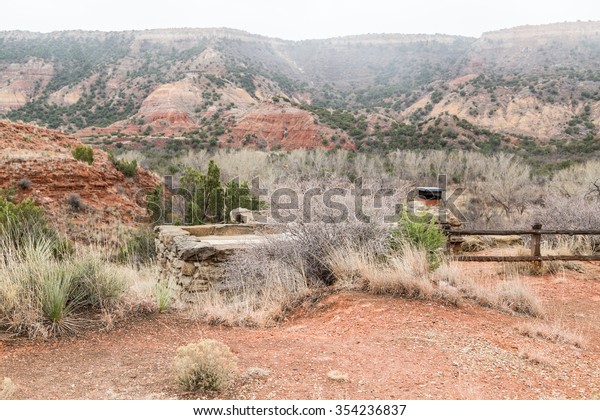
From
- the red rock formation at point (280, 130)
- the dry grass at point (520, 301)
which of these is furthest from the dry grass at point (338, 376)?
the red rock formation at point (280, 130)

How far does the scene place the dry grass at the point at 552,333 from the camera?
5.23 m

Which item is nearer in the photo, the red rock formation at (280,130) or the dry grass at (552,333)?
the dry grass at (552,333)

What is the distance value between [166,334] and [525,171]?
29.0 m

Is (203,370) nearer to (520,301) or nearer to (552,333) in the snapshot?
(552,333)

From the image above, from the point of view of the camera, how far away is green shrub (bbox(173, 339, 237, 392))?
3744 mm

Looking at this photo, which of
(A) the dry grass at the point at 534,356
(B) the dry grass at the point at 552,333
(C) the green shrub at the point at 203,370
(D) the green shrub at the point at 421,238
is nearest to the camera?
(C) the green shrub at the point at 203,370

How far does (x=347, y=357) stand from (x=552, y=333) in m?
2.40

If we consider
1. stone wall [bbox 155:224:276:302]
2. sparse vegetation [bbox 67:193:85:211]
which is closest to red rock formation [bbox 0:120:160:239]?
sparse vegetation [bbox 67:193:85:211]

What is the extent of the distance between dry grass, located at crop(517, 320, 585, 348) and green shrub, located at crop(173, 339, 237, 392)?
130 inches

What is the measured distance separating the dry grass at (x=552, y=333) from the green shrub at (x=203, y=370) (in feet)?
10.9

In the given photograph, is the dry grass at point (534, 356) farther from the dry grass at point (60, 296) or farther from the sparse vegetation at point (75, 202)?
the sparse vegetation at point (75, 202)

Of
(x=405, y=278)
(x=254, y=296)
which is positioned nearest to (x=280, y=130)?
(x=254, y=296)

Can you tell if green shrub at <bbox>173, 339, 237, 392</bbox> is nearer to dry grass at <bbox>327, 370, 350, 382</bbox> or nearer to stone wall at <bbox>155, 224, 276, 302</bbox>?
dry grass at <bbox>327, 370, 350, 382</bbox>

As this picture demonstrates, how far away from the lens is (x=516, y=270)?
959 centimetres
